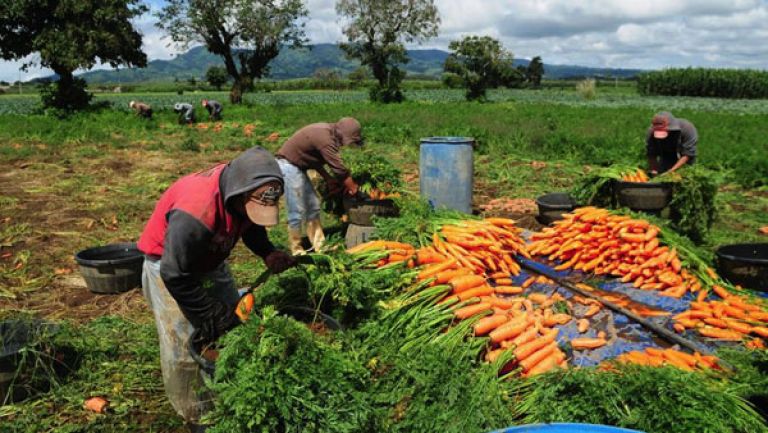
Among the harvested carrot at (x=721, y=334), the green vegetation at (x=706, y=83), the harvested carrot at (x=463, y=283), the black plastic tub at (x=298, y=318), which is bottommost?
the harvested carrot at (x=721, y=334)

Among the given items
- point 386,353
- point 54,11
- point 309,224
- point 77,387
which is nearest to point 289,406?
point 386,353

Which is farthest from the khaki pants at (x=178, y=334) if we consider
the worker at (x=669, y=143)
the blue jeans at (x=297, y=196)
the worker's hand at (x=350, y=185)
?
the worker at (x=669, y=143)

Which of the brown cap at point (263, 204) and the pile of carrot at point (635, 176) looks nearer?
the brown cap at point (263, 204)

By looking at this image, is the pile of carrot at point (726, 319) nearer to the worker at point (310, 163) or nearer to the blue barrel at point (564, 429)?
the blue barrel at point (564, 429)

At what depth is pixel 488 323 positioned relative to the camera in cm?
410

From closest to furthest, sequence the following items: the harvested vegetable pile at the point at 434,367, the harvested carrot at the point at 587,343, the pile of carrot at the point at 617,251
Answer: the harvested vegetable pile at the point at 434,367
the harvested carrot at the point at 587,343
the pile of carrot at the point at 617,251

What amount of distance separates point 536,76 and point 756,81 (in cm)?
4068

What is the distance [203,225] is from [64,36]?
95.0 ft

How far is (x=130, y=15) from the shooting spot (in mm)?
28547

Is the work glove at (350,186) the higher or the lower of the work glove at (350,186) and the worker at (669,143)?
the lower

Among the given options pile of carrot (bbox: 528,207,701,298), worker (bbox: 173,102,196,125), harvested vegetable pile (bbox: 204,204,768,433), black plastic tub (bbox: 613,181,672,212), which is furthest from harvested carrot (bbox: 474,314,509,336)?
worker (bbox: 173,102,196,125)

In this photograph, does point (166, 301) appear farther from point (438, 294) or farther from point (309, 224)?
point (309, 224)

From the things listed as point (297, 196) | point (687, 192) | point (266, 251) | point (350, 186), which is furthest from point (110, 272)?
point (687, 192)

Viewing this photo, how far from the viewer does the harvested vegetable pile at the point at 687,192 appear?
6.58 metres
